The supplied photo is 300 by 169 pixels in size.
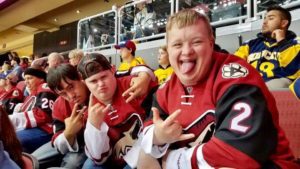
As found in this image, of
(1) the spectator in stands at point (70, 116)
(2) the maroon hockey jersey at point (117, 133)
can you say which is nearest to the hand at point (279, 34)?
(2) the maroon hockey jersey at point (117, 133)

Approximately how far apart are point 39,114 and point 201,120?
1235 millimetres

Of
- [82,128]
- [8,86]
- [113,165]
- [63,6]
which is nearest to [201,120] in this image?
[113,165]

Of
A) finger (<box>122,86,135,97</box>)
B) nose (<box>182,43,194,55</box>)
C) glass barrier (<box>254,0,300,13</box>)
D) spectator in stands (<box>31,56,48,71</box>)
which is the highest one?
glass barrier (<box>254,0,300,13</box>)

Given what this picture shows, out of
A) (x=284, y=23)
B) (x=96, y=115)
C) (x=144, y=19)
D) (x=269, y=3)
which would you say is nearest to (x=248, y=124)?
(x=96, y=115)

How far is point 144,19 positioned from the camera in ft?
13.6

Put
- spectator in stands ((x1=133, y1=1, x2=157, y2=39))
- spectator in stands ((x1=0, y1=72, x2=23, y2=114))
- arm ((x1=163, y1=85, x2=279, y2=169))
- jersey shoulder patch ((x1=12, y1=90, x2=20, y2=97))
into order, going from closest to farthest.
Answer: arm ((x1=163, y1=85, x2=279, y2=169))
spectator in stands ((x1=0, y1=72, x2=23, y2=114))
jersey shoulder patch ((x1=12, y1=90, x2=20, y2=97))
spectator in stands ((x1=133, y1=1, x2=157, y2=39))

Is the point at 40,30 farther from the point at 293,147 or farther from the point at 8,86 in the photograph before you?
the point at 293,147

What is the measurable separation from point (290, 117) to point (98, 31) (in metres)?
4.10

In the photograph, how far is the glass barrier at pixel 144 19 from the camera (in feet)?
12.8

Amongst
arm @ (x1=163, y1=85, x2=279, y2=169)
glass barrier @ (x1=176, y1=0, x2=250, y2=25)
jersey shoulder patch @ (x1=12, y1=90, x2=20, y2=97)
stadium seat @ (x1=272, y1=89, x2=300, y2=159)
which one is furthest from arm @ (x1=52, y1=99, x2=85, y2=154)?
glass barrier @ (x1=176, y1=0, x2=250, y2=25)

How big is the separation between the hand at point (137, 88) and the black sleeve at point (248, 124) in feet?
1.94

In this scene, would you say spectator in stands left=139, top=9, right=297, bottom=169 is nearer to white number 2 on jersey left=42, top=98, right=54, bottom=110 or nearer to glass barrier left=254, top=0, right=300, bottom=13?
white number 2 on jersey left=42, top=98, right=54, bottom=110

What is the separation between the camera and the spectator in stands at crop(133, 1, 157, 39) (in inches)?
159

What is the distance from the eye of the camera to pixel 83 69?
1.21 m
